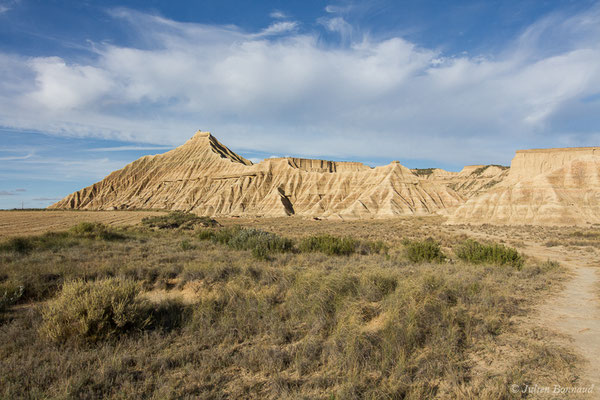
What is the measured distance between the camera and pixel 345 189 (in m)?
70.4

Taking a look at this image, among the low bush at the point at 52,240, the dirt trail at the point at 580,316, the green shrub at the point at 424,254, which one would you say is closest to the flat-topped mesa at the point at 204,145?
the low bush at the point at 52,240

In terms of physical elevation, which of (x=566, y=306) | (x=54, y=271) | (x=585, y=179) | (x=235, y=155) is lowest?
(x=566, y=306)

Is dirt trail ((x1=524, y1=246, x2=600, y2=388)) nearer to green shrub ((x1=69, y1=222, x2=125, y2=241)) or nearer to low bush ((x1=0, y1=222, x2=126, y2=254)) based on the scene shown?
low bush ((x1=0, y1=222, x2=126, y2=254))

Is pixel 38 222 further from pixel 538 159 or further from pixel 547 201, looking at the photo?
pixel 538 159

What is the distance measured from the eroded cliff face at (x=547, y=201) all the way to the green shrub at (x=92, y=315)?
39.3 meters

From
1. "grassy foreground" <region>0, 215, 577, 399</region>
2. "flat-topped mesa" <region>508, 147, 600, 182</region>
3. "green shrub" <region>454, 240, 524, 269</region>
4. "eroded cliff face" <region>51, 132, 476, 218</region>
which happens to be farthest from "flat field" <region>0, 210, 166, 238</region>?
"flat-topped mesa" <region>508, 147, 600, 182</region>

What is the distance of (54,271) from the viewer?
791 centimetres

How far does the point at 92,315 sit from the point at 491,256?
1338 centimetres

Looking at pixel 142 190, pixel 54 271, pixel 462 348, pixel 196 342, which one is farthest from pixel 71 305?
pixel 142 190

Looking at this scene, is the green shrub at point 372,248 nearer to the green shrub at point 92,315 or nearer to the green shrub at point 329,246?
the green shrub at point 329,246

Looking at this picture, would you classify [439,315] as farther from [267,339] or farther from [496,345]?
[267,339]

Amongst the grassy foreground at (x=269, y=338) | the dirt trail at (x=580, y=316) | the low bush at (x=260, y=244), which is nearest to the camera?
the grassy foreground at (x=269, y=338)

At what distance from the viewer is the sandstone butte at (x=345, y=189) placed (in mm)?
34531

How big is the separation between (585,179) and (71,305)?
164 feet
